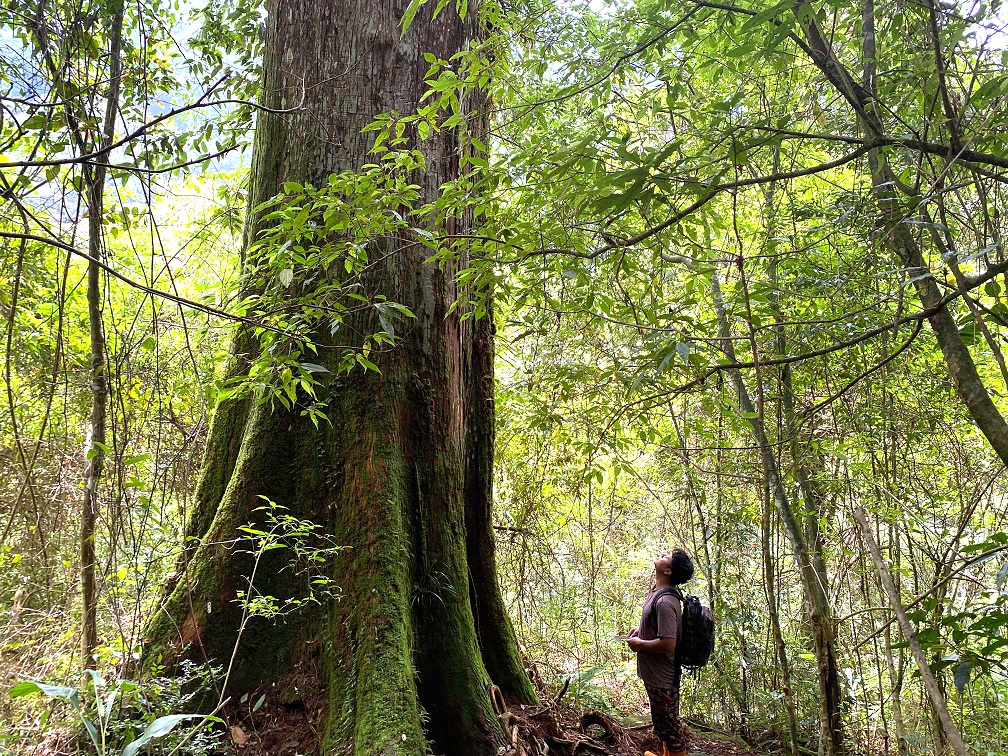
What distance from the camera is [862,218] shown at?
281 centimetres

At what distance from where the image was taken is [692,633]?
4.54 meters

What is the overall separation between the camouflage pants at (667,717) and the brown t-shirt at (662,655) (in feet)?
0.18

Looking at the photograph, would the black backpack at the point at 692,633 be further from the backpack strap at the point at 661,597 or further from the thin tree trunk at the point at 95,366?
the thin tree trunk at the point at 95,366

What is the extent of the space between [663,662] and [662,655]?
0.15ft

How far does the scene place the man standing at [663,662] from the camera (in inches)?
171

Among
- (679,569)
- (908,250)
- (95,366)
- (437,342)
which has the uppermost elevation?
(437,342)

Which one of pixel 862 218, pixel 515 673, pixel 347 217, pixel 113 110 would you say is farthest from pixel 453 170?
pixel 515 673

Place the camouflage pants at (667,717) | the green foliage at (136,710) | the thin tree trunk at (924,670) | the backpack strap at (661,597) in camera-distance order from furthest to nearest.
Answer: the backpack strap at (661,597)
the camouflage pants at (667,717)
the green foliage at (136,710)
the thin tree trunk at (924,670)

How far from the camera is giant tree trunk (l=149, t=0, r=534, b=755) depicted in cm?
309

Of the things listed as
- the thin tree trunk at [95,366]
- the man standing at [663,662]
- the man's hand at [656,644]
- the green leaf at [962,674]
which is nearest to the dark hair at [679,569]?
the man standing at [663,662]

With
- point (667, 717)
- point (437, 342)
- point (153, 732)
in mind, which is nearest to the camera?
point (153, 732)

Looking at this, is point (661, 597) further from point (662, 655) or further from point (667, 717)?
point (667, 717)

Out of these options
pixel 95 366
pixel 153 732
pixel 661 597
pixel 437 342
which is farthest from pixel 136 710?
pixel 661 597

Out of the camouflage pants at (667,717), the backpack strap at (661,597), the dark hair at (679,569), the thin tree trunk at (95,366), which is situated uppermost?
the thin tree trunk at (95,366)
